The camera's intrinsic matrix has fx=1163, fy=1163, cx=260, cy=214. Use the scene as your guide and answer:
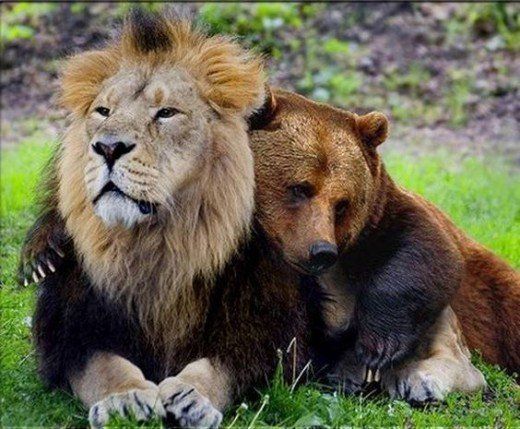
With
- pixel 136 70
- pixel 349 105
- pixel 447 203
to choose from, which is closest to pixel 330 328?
pixel 136 70

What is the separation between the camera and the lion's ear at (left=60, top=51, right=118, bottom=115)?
4.69 meters

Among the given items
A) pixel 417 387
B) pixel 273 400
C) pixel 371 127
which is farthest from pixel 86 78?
pixel 417 387

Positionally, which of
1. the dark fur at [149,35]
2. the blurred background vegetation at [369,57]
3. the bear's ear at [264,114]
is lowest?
the blurred background vegetation at [369,57]

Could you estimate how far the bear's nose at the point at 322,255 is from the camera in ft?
14.8

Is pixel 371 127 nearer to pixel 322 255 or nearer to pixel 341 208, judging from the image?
pixel 341 208

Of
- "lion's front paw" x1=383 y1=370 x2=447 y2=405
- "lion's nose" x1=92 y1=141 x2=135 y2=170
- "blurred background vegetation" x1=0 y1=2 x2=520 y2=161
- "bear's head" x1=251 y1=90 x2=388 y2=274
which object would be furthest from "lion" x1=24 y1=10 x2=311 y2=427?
"blurred background vegetation" x1=0 y1=2 x2=520 y2=161

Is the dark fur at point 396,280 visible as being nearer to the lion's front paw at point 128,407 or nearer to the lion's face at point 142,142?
the lion's face at point 142,142

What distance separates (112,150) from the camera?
4266 millimetres

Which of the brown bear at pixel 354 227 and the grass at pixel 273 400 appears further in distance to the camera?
the brown bear at pixel 354 227

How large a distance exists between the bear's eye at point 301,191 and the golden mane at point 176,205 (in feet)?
0.65

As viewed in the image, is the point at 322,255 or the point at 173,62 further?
the point at 173,62

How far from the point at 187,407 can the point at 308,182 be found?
1.08 m

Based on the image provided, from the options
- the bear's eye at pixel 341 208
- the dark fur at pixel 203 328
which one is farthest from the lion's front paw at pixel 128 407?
the bear's eye at pixel 341 208

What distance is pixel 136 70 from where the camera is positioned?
15.2 feet
